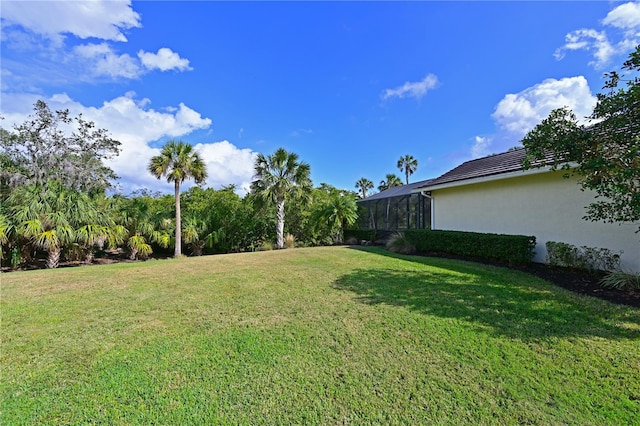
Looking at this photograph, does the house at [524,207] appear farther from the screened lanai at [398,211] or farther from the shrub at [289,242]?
the shrub at [289,242]

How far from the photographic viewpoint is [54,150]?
16875 millimetres

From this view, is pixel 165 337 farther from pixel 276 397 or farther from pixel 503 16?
pixel 503 16

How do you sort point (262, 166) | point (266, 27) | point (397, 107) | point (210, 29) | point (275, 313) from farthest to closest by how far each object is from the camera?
point (262, 166)
point (397, 107)
point (266, 27)
point (210, 29)
point (275, 313)

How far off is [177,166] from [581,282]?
14903 mm

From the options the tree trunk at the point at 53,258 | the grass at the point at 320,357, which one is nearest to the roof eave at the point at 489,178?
the grass at the point at 320,357

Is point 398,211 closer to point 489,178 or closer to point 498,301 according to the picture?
point 489,178

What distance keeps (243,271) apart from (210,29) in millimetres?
7641

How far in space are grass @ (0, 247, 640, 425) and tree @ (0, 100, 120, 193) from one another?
15.4m

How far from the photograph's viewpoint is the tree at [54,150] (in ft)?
52.5

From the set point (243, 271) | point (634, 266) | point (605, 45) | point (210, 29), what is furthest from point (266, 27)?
point (634, 266)

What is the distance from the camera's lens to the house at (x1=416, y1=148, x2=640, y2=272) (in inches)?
256

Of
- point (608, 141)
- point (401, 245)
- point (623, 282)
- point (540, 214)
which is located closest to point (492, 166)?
point (540, 214)

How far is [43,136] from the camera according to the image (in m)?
16.6

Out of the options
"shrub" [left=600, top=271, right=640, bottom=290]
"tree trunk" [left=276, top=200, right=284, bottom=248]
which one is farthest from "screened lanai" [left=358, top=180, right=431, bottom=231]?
"shrub" [left=600, top=271, right=640, bottom=290]
